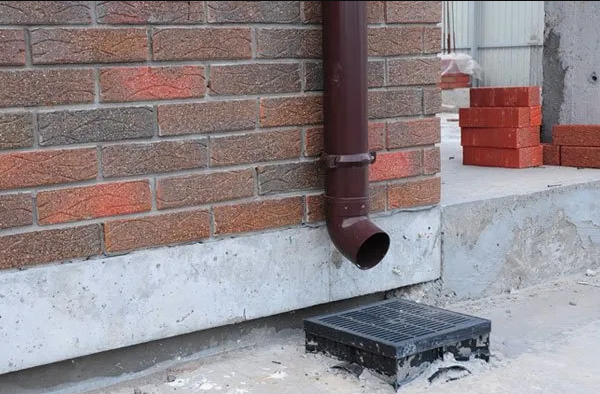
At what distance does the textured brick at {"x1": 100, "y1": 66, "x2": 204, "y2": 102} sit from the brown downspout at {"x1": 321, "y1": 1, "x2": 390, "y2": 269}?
1.85ft

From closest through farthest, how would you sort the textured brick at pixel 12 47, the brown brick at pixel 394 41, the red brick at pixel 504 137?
the textured brick at pixel 12 47
the brown brick at pixel 394 41
the red brick at pixel 504 137

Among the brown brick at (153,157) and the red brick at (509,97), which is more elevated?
the red brick at (509,97)

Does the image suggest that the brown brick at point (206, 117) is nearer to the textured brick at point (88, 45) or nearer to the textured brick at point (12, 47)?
the textured brick at point (88, 45)

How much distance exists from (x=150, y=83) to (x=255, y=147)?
0.53 metres

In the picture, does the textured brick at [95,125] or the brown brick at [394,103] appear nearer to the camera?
the textured brick at [95,125]

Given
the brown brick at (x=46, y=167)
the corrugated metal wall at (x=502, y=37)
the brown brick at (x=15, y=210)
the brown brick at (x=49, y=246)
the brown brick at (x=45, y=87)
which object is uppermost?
the corrugated metal wall at (x=502, y=37)

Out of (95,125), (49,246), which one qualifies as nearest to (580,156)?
(95,125)

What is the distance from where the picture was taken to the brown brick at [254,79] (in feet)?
10.6

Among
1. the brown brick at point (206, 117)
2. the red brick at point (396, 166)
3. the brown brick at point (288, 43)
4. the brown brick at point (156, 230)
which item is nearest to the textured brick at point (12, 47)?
the brown brick at point (206, 117)

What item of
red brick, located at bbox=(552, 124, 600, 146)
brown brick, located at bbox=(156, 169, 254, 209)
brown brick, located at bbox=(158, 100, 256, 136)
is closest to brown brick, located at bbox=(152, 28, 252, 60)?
brown brick, located at bbox=(158, 100, 256, 136)

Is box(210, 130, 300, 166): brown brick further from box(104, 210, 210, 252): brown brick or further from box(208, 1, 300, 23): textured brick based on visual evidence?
box(208, 1, 300, 23): textured brick

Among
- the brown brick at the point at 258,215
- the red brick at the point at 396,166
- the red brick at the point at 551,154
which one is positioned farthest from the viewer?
the red brick at the point at 551,154

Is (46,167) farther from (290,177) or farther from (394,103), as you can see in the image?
(394,103)

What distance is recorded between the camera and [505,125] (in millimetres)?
5492
